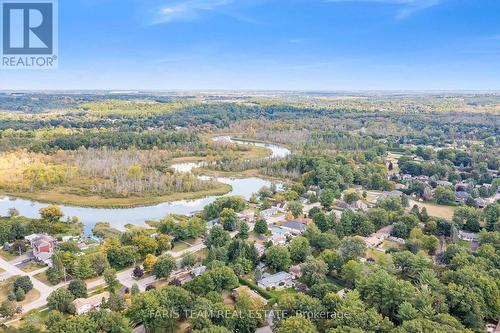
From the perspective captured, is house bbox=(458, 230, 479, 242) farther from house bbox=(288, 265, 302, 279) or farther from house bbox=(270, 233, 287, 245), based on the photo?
house bbox=(288, 265, 302, 279)

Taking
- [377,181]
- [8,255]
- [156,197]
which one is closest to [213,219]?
[156,197]

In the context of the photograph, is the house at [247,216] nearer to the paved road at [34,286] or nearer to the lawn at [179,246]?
the lawn at [179,246]

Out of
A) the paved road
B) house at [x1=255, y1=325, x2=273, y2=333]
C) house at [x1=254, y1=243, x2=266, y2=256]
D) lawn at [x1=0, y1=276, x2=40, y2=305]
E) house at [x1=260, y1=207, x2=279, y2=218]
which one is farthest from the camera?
house at [x1=260, y1=207, x2=279, y2=218]

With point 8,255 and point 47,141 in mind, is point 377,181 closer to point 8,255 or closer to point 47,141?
point 8,255

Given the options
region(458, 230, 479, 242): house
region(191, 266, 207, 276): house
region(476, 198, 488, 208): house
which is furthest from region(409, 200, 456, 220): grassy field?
region(191, 266, 207, 276): house

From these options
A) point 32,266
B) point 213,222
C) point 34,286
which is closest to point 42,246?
point 32,266
